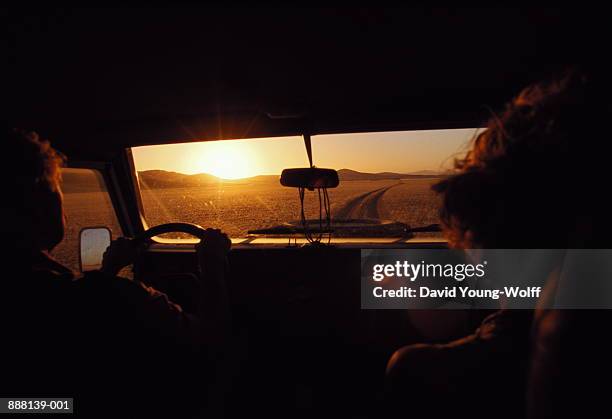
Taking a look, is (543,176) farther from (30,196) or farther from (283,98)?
(283,98)

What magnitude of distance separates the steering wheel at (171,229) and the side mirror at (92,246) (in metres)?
0.93

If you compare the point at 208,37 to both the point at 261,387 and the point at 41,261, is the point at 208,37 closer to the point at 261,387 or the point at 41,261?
the point at 41,261

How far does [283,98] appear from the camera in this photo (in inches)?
149

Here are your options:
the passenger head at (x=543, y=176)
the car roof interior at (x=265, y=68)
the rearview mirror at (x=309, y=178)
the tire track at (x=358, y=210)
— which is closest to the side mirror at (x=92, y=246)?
the car roof interior at (x=265, y=68)

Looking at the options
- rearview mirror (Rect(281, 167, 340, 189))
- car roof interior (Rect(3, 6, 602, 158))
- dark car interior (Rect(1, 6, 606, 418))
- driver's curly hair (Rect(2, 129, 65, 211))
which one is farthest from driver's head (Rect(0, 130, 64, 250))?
rearview mirror (Rect(281, 167, 340, 189))

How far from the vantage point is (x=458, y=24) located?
2.70 meters

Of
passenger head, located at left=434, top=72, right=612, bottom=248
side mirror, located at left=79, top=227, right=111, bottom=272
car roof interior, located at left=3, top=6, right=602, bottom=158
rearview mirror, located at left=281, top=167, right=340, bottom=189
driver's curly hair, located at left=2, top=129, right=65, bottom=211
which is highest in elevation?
car roof interior, located at left=3, top=6, right=602, bottom=158

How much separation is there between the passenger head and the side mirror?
9.41 feet

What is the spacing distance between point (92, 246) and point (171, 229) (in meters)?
1.22

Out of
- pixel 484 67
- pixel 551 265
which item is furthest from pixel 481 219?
pixel 484 67

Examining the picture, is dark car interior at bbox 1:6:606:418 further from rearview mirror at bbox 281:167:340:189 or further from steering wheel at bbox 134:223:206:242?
→ rearview mirror at bbox 281:167:340:189

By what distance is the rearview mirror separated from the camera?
387 cm

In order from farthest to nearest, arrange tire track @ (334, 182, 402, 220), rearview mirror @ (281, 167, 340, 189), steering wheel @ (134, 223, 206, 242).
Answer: tire track @ (334, 182, 402, 220) → rearview mirror @ (281, 167, 340, 189) → steering wheel @ (134, 223, 206, 242)

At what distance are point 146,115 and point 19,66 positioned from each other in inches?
50.3
